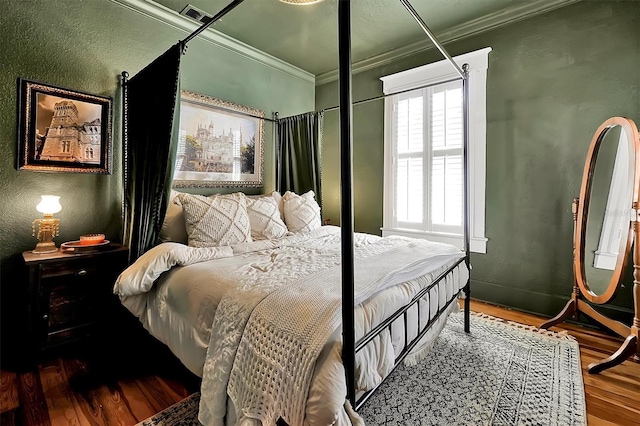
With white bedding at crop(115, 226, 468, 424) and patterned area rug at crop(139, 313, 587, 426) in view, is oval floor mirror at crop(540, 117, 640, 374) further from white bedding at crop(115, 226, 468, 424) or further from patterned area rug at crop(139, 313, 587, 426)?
white bedding at crop(115, 226, 468, 424)

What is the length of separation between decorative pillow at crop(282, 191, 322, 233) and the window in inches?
42.3

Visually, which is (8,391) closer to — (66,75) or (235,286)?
(235,286)

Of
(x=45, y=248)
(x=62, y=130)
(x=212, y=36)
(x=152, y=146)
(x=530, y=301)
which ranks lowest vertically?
(x=530, y=301)

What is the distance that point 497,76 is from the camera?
9.78ft

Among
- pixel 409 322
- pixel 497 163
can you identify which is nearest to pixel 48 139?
pixel 409 322

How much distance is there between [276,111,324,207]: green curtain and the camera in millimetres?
3521

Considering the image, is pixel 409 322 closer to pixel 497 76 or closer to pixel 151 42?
pixel 497 76

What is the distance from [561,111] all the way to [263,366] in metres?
3.11

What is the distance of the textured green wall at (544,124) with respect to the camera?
2.44 m

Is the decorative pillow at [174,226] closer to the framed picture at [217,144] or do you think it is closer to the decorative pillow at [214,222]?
the decorative pillow at [214,222]

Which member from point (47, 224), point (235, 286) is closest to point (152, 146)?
point (47, 224)

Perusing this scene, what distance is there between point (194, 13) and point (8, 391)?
10.2 feet

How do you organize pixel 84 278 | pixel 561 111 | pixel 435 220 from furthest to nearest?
pixel 435 220 < pixel 561 111 < pixel 84 278

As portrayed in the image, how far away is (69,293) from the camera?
6.83 ft
